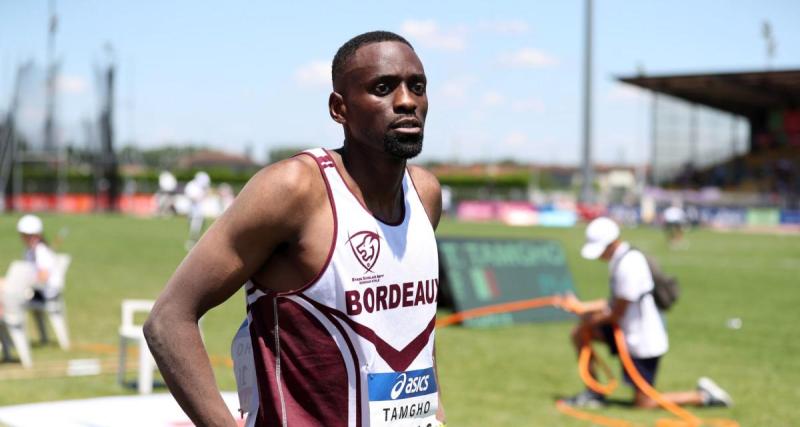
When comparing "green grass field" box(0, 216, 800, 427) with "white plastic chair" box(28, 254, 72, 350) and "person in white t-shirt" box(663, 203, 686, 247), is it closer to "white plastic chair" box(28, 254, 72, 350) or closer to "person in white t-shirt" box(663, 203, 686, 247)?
"white plastic chair" box(28, 254, 72, 350)

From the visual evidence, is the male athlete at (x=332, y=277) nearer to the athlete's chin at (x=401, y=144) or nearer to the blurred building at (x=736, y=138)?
the athlete's chin at (x=401, y=144)

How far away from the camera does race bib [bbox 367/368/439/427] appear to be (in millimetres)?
2398

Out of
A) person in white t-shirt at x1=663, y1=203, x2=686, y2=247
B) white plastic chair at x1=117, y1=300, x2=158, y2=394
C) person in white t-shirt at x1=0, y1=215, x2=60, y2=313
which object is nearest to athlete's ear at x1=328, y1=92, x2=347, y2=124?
Answer: white plastic chair at x1=117, y1=300, x2=158, y2=394

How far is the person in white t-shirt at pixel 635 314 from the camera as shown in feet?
27.7

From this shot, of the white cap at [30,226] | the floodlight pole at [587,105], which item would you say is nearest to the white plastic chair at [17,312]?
the white cap at [30,226]

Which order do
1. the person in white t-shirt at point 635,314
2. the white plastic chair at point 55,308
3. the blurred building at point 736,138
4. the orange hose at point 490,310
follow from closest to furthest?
the person in white t-shirt at point 635,314 < the white plastic chair at point 55,308 < the orange hose at point 490,310 < the blurred building at point 736,138

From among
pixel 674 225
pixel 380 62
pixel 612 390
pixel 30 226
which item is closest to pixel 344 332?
pixel 380 62

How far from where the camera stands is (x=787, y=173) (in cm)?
5681

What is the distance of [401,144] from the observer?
7.64 feet

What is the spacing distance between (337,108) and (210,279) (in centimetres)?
53

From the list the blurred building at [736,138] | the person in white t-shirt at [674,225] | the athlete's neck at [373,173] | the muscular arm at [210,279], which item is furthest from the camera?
the blurred building at [736,138]

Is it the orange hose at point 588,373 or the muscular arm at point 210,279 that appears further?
the orange hose at point 588,373

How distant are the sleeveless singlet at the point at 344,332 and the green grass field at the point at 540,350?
5373mm

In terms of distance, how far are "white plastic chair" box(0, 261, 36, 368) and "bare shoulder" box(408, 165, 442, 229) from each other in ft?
27.9
